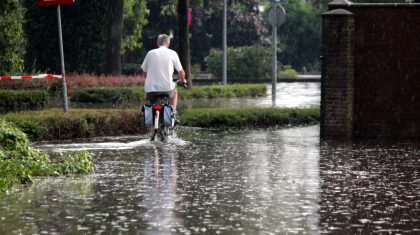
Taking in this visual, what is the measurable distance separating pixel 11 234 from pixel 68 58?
39.6 metres

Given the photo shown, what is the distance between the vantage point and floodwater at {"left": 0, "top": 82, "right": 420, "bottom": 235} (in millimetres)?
10938

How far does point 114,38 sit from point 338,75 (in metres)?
25.3

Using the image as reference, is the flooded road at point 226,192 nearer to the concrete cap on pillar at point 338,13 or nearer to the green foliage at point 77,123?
the green foliage at point 77,123

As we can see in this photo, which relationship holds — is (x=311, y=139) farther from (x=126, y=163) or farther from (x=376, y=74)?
(x=126, y=163)

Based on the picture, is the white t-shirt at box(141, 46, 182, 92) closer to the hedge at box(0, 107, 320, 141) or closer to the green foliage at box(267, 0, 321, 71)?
the hedge at box(0, 107, 320, 141)

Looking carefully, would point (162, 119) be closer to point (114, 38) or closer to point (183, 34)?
point (183, 34)

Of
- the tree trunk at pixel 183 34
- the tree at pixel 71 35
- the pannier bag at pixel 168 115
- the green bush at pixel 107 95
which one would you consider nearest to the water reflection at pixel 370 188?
the pannier bag at pixel 168 115

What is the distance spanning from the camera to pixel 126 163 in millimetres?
16688

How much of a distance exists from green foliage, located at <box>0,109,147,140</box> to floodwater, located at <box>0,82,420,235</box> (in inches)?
28.9

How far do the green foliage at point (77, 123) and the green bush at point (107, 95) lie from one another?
14.9m

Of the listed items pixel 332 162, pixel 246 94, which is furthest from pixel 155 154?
pixel 246 94

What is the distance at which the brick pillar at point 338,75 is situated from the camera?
2234 centimetres

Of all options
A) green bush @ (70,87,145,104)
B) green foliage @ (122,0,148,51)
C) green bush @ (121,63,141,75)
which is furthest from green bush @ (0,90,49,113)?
green bush @ (121,63,141,75)

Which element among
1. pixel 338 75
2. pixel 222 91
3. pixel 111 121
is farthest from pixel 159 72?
pixel 222 91
